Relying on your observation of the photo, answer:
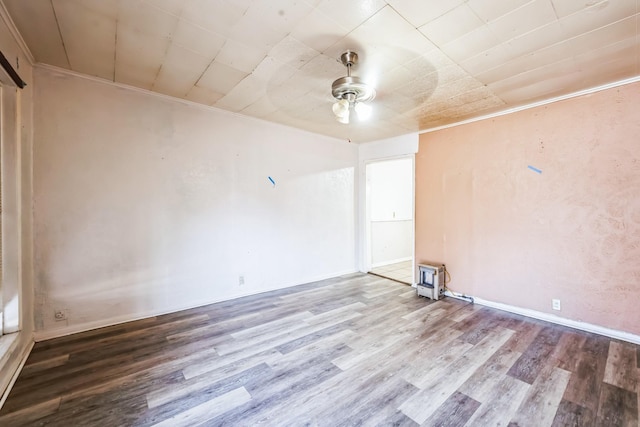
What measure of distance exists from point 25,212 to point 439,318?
4.26 meters

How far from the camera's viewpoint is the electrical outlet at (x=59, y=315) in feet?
8.43

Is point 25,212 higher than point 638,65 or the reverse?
the reverse

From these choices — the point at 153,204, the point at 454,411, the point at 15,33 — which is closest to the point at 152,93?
the point at 15,33

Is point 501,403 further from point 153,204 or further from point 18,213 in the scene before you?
point 18,213

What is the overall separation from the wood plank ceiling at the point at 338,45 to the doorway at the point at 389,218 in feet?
9.02

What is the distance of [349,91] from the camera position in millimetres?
2305

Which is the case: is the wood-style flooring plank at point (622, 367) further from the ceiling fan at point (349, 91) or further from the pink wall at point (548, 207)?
the ceiling fan at point (349, 91)

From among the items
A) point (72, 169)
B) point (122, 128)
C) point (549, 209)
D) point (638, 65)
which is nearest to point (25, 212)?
point (72, 169)

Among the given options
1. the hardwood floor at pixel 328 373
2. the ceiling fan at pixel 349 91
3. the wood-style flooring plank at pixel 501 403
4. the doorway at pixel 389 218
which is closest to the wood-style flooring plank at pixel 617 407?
the hardwood floor at pixel 328 373

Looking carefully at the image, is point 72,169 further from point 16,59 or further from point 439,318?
point 439,318

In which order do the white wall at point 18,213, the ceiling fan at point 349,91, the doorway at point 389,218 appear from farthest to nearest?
the doorway at point 389,218 < the ceiling fan at point 349,91 < the white wall at point 18,213

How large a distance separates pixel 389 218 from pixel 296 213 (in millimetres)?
2678

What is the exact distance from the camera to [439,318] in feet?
10.2

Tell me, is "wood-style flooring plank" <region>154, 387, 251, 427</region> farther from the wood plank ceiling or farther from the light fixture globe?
the wood plank ceiling
